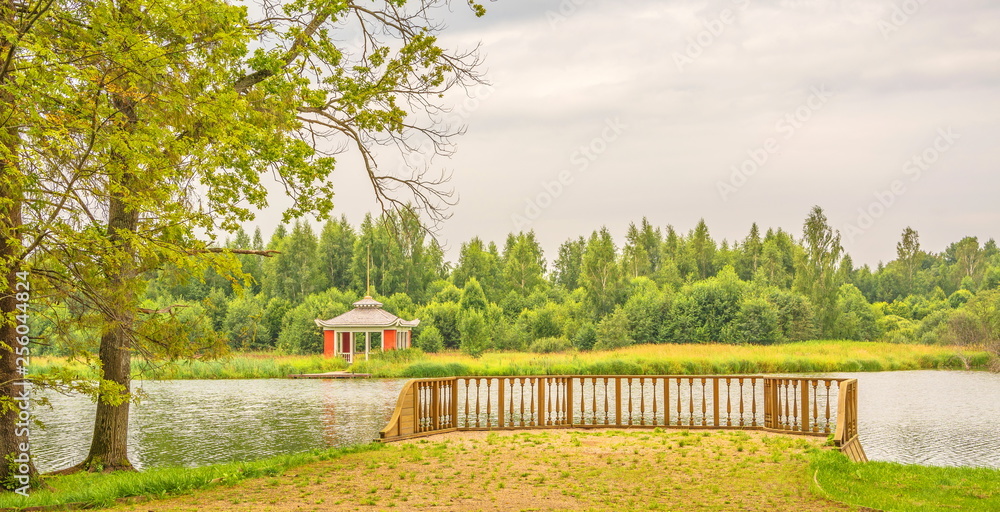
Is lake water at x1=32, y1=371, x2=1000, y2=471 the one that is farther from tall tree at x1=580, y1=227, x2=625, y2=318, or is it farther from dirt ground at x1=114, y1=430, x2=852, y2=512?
tall tree at x1=580, y1=227, x2=625, y2=318

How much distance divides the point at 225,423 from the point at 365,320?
22.3 m

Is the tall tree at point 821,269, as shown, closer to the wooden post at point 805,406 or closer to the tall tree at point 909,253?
the tall tree at point 909,253

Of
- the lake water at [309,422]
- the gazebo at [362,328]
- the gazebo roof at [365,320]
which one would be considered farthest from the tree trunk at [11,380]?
the gazebo roof at [365,320]

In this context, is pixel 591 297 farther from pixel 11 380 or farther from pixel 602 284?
pixel 11 380

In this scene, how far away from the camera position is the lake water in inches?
561

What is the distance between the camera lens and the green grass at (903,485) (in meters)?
7.03

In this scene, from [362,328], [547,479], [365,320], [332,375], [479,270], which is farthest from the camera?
[479,270]

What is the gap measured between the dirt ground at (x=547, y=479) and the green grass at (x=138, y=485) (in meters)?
0.23

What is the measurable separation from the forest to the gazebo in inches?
140

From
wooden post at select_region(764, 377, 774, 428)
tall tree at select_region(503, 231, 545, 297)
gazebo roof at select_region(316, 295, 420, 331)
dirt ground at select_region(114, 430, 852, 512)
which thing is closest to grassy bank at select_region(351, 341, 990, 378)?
gazebo roof at select_region(316, 295, 420, 331)

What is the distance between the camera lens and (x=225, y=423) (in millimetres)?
18703

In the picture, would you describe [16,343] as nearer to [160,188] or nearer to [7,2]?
[160,188]

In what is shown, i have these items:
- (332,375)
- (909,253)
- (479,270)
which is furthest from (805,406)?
(909,253)

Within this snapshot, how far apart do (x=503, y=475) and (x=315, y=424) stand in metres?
10.7
